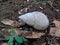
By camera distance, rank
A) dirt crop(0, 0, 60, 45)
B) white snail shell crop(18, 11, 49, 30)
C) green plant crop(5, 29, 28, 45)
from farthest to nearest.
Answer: dirt crop(0, 0, 60, 45) < white snail shell crop(18, 11, 49, 30) < green plant crop(5, 29, 28, 45)

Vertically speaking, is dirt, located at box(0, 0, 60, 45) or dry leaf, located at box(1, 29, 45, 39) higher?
dirt, located at box(0, 0, 60, 45)

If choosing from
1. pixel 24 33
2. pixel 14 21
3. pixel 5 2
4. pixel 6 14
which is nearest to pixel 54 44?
pixel 24 33

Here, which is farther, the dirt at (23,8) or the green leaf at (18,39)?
the dirt at (23,8)

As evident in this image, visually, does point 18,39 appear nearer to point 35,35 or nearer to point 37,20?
point 35,35

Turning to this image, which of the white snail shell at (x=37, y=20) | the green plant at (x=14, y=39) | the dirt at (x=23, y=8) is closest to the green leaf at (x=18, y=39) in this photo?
the green plant at (x=14, y=39)

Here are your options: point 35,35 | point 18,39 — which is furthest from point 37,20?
Result: point 18,39

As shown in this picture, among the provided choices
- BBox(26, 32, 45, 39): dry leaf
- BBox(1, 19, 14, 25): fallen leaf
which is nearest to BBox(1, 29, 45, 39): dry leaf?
BBox(26, 32, 45, 39): dry leaf

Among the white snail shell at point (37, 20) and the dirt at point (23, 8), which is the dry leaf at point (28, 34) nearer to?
the white snail shell at point (37, 20)

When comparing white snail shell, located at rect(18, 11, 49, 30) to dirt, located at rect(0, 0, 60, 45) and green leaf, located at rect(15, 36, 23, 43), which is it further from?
green leaf, located at rect(15, 36, 23, 43)

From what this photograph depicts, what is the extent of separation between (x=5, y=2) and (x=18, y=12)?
0.23 metres

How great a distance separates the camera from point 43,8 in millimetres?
2350

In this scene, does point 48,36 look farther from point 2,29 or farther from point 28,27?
point 2,29

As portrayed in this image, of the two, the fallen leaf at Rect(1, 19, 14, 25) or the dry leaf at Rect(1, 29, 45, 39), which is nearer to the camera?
the dry leaf at Rect(1, 29, 45, 39)

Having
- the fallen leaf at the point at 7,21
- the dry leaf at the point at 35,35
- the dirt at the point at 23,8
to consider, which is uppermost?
the dirt at the point at 23,8
